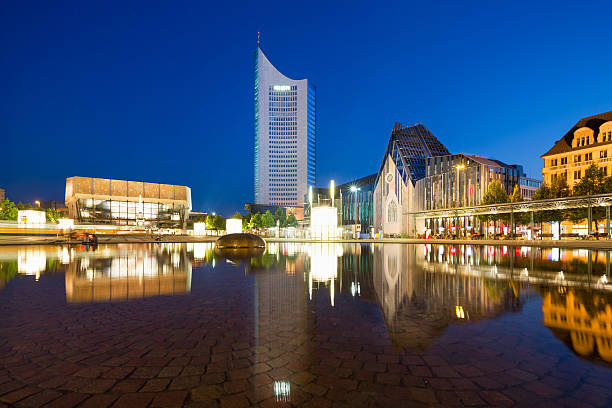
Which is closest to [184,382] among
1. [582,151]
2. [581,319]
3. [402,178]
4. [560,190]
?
[581,319]

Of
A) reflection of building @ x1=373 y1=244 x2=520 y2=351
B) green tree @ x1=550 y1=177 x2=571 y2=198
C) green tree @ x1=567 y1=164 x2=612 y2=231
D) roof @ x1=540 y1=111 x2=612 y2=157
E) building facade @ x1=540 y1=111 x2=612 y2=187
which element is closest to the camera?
reflection of building @ x1=373 y1=244 x2=520 y2=351

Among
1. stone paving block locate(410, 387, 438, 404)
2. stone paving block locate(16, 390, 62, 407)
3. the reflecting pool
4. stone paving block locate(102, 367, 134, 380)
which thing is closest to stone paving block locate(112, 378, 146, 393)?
the reflecting pool

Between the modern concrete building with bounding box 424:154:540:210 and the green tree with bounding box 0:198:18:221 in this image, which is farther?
the modern concrete building with bounding box 424:154:540:210

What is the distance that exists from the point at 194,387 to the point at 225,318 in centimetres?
241

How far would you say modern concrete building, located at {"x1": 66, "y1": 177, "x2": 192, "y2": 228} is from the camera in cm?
8362

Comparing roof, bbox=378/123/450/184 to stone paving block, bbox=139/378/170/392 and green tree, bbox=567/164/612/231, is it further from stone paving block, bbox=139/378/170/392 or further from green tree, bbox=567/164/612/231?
stone paving block, bbox=139/378/170/392

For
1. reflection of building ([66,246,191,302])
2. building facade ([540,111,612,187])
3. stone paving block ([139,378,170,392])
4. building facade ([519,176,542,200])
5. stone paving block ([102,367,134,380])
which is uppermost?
building facade ([540,111,612,187])

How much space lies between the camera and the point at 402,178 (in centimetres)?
8212

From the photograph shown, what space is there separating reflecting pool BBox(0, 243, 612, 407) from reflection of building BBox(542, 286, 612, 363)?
32 mm

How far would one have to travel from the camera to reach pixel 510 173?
74.9m

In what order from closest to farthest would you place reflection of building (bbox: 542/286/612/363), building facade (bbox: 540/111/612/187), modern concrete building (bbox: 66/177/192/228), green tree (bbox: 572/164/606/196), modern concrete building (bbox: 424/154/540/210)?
reflection of building (bbox: 542/286/612/363) → green tree (bbox: 572/164/606/196) → building facade (bbox: 540/111/612/187) → modern concrete building (bbox: 424/154/540/210) → modern concrete building (bbox: 66/177/192/228)

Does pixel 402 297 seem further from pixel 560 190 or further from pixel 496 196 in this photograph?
pixel 496 196

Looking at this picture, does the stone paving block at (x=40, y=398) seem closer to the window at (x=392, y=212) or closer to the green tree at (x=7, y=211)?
the green tree at (x=7, y=211)

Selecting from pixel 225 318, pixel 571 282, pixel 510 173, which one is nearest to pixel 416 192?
pixel 510 173
